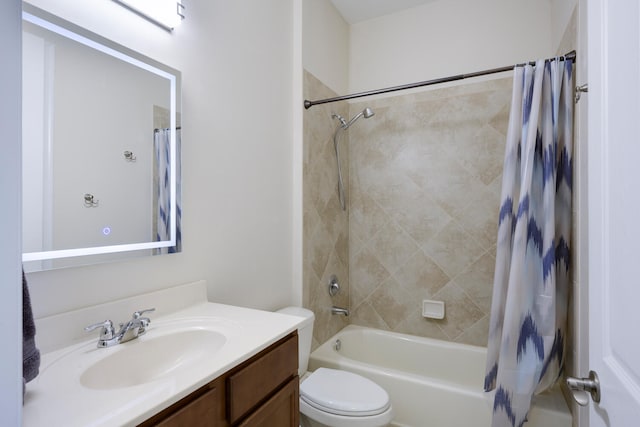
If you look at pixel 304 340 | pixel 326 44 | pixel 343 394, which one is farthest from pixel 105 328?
pixel 326 44

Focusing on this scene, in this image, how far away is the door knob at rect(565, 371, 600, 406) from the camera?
0.67 m

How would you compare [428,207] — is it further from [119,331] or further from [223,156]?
[119,331]

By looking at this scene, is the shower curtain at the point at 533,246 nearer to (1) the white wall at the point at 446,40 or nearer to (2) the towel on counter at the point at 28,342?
(1) the white wall at the point at 446,40

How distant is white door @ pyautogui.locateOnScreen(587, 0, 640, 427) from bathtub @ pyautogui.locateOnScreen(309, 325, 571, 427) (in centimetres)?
104

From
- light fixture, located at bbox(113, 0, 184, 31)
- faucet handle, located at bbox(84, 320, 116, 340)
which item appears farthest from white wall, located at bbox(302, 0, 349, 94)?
faucet handle, located at bbox(84, 320, 116, 340)

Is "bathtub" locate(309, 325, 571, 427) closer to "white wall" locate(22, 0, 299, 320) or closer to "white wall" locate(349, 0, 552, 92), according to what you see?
"white wall" locate(22, 0, 299, 320)

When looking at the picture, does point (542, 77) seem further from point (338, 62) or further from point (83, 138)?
point (83, 138)

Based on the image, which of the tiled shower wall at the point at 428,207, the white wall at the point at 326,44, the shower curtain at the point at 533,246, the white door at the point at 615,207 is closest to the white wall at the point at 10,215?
the white door at the point at 615,207

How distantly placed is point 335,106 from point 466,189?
1138mm

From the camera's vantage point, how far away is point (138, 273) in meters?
1.12

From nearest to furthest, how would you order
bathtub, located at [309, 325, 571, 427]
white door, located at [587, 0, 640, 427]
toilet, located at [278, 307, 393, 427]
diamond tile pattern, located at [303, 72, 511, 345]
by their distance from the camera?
white door, located at [587, 0, 640, 427] < toilet, located at [278, 307, 393, 427] < bathtub, located at [309, 325, 571, 427] < diamond tile pattern, located at [303, 72, 511, 345]

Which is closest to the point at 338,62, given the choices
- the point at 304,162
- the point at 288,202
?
the point at 304,162

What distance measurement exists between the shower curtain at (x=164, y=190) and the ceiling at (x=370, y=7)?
188cm

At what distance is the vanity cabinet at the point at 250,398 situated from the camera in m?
0.71
